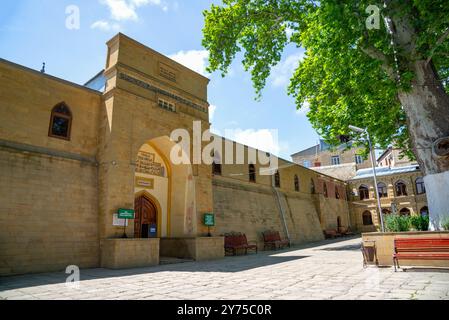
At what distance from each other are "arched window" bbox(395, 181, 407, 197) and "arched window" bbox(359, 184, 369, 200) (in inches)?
127

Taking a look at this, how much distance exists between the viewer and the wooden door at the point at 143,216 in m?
13.8

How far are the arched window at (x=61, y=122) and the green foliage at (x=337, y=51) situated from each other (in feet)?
20.9

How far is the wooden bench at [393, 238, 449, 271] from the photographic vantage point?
7122 mm

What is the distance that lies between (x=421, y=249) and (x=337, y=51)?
18.0ft

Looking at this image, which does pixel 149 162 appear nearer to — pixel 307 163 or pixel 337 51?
pixel 337 51

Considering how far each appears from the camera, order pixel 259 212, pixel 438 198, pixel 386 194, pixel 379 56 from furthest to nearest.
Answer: pixel 386 194 < pixel 259 212 < pixel 379 56 < pixel 438 198

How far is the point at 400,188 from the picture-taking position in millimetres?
33594

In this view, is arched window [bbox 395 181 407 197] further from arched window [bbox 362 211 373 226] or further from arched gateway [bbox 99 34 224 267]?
arched gateway [bbox 99 34 224 267]

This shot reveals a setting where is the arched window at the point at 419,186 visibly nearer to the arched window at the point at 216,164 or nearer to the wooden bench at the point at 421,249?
the arched window at the point at 216,164

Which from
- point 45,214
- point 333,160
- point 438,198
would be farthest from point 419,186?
point 45,214
